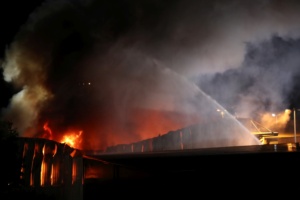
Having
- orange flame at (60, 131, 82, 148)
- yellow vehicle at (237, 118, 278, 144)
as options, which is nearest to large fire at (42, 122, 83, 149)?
orange flame at (60, 131, 82, 148)

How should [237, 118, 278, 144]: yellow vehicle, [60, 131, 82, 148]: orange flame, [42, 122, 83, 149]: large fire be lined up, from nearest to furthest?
[237, 118, 278, 144]: yellow vehicle < [42, 122, 83, 149]: large fire < [60, 131, 82, 148]: orange flame

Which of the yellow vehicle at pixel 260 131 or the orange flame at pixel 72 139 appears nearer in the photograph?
the yellow vehicle at pixel 260 131

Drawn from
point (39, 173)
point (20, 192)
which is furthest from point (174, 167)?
point (20, 192)

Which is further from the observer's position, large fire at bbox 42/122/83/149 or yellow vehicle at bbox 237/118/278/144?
large fire at bbox 42/122/83/149

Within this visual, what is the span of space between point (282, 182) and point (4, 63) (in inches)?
993

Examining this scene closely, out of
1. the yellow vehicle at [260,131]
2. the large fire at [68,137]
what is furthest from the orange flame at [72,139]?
the yellow vehicle at [260,131]

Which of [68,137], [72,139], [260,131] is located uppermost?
[260,131]

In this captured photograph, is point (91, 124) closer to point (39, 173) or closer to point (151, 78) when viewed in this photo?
point (151, 78)

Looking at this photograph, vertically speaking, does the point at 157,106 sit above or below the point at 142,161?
above

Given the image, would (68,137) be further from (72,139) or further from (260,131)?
(260,131)

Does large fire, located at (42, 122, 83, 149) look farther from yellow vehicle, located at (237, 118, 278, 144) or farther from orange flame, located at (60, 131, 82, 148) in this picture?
yellow vehicle, located at (237, 118, 278, 144)

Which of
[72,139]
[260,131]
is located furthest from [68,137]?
[260,131]

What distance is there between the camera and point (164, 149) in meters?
25.0

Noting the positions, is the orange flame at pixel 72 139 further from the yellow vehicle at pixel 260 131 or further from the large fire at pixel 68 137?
the yellow vehicle at pixel 260 131
